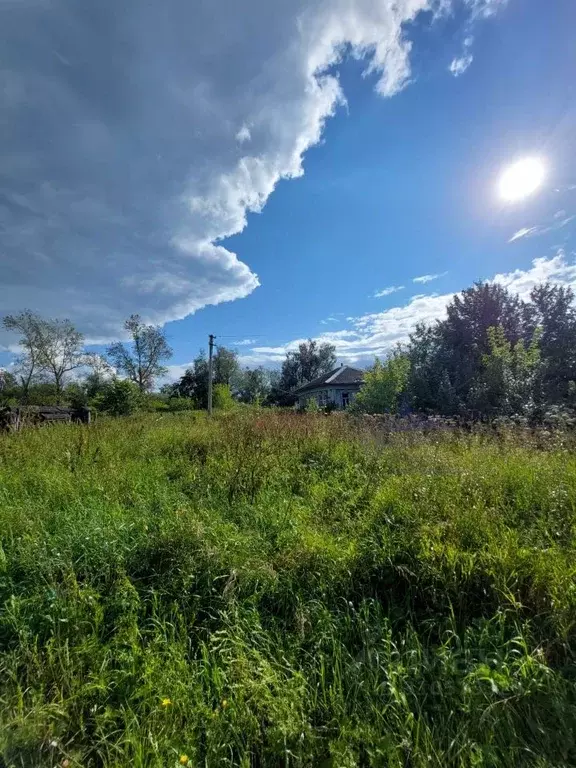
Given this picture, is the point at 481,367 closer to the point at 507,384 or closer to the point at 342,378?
the point at 507,384

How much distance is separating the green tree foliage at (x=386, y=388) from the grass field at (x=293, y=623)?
363 inches

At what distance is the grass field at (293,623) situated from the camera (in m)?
1.60

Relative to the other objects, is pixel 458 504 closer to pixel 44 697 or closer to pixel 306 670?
pixel 306 670

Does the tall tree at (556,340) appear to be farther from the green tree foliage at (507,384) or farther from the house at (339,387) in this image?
the house at (339,387)

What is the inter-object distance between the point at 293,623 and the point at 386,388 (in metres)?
12.1

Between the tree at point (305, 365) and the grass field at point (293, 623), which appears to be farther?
the tree at point (305, 365)

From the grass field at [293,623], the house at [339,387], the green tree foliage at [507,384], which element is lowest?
the grass field at [293,623]

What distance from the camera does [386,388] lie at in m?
13.6

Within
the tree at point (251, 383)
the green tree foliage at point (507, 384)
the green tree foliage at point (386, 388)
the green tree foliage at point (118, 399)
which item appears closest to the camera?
the green tree foliage at point (507, 384)

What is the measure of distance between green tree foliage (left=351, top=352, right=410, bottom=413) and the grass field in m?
9.22

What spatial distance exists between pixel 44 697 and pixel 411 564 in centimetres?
237

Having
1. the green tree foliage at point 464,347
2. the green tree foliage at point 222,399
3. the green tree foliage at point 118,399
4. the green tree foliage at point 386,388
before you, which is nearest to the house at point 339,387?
the green tree foliage at point 222,399

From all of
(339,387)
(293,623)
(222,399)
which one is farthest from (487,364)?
(339,387)

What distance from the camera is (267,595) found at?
8.13 feet
